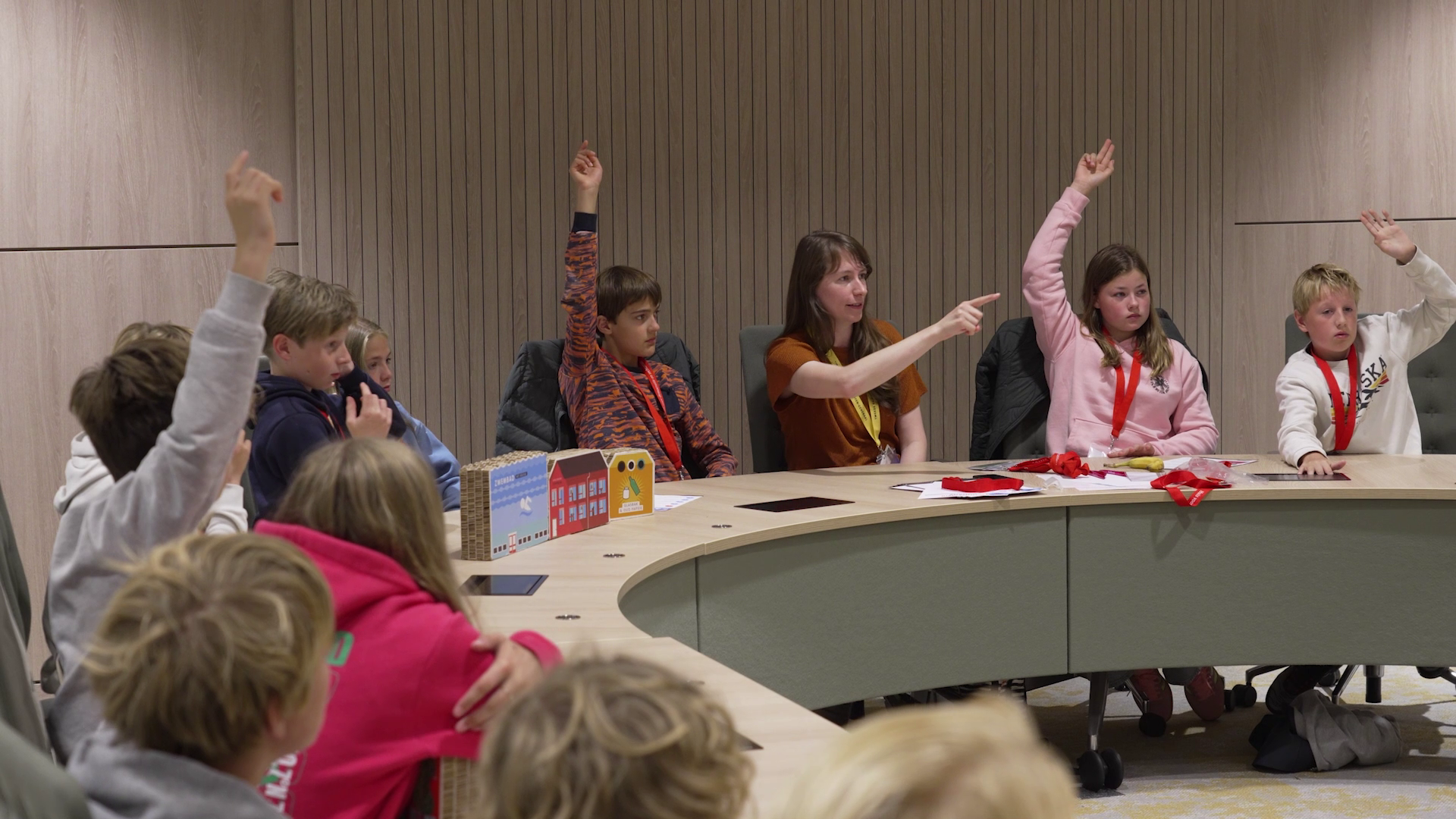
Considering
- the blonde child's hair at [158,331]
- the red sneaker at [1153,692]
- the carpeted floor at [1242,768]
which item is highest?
the blonde child's hair at [158,331]

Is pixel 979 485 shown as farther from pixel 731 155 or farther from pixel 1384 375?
pixel 731 155

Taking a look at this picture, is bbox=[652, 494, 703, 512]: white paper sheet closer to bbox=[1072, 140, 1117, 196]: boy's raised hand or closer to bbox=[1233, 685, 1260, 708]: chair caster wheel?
bbox=[1072, 140, 1117, 196]: boy's raised hand

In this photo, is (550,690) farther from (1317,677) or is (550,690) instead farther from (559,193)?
(559,193)

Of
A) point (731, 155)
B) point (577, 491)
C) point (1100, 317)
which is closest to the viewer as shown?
point (577, 491)

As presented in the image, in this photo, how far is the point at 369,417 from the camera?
104 inches

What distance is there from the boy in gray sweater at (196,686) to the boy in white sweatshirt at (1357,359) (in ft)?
10.7

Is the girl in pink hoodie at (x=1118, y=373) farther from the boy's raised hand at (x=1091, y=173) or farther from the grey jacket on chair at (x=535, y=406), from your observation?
the grey jacket on chair at (x=535, y=406)

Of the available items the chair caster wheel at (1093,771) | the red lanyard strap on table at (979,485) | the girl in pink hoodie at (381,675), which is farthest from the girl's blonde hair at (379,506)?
the chair caster wheel at (1093,771)

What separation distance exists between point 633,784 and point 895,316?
15.0 feet

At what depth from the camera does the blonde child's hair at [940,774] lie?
2.16 ft

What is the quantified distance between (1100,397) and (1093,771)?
1145mm

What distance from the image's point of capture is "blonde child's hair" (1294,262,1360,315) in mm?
3797

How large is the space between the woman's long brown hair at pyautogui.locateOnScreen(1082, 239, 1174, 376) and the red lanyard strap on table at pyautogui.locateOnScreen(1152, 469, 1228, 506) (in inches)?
31.3

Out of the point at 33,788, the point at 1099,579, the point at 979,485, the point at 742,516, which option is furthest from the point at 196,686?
the point at 1099,579
